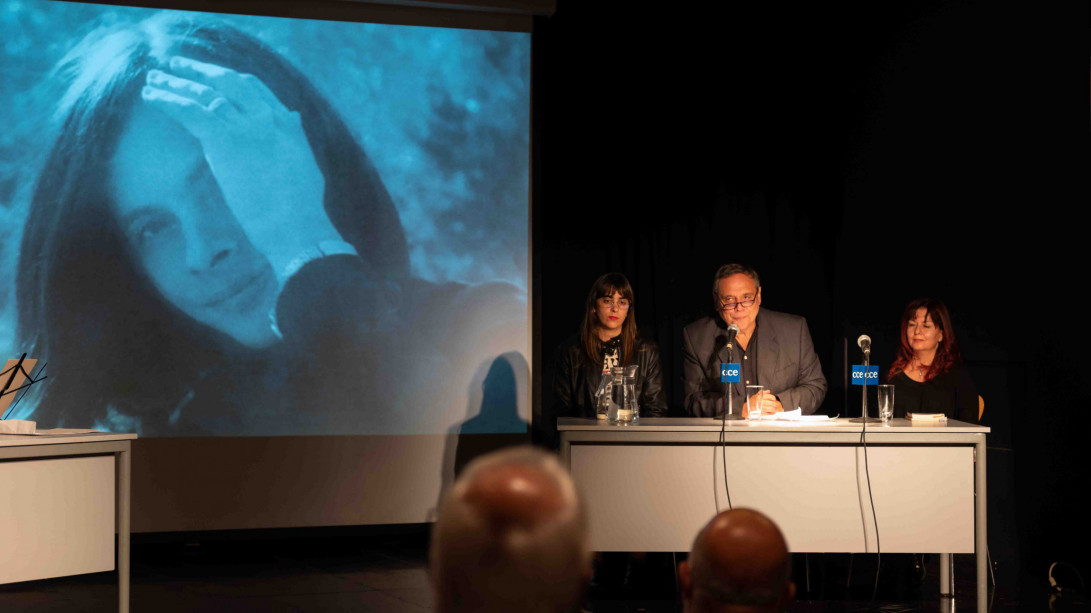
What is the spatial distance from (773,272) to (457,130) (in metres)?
1.99

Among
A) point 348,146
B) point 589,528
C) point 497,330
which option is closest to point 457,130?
point 348,146

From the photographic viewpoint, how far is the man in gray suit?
166 inches

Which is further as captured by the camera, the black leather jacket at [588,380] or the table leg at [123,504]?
the black leather jacket at [588,380]

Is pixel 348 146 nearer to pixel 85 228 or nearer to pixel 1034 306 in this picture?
pixel 85 228

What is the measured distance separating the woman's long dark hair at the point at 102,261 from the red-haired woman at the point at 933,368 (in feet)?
10.6

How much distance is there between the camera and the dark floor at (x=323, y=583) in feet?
13.1

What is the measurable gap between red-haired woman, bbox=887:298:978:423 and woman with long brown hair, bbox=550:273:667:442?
109 cm

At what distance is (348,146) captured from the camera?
5.23m

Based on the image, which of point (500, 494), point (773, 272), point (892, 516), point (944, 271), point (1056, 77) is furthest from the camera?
point (773, 272)

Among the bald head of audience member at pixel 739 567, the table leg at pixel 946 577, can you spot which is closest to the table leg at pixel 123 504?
the table leg at pixel 946 577

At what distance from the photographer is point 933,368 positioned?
426cm

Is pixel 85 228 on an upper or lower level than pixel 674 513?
upper

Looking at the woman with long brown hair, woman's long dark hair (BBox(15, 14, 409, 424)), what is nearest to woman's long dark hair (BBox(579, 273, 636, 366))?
the woman with long brown hair

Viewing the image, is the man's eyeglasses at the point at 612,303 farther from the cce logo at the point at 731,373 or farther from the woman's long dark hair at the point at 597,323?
the cce logo at the point at 731,373
